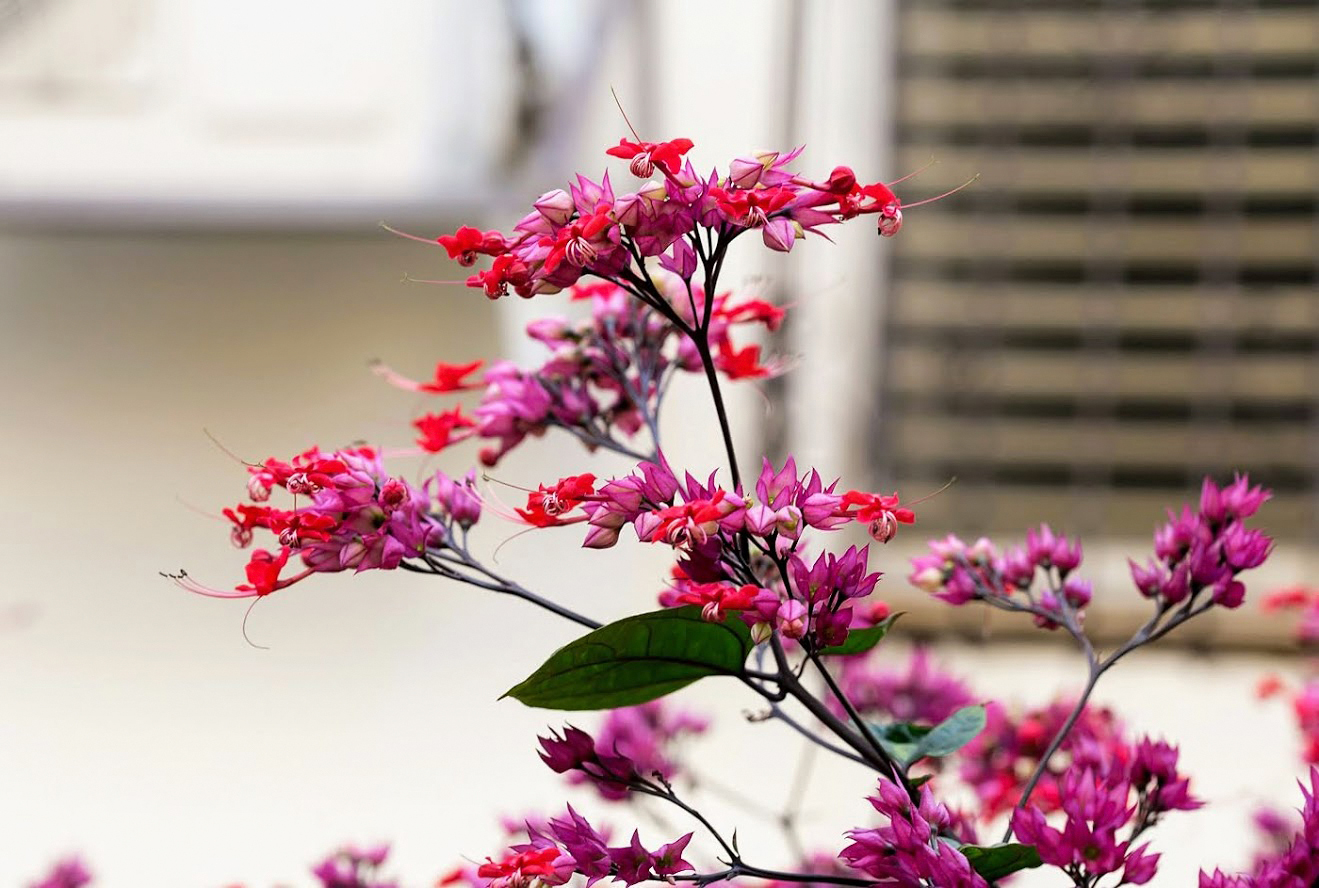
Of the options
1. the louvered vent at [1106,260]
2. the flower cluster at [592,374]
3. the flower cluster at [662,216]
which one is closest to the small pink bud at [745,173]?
the flower cluster at [662,216]

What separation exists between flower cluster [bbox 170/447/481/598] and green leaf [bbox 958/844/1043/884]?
171mm

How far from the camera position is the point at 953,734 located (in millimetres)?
430

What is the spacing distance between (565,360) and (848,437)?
1.72 m

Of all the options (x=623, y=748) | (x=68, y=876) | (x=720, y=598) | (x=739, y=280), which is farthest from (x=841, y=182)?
(x=739, y=280)

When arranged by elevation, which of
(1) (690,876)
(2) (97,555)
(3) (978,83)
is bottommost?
(2) (97,555)

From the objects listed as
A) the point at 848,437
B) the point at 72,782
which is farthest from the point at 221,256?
the point at 848,437

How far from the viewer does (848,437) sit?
2186 mm

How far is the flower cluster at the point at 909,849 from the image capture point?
0.35 m

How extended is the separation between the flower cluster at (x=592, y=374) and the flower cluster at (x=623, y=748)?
10cm

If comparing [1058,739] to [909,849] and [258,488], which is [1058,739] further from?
[258,488]

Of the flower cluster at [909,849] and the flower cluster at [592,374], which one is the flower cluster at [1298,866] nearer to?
the flower cluster at [909,849]

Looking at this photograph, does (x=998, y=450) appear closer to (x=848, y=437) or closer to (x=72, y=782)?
(x=848, y=437)

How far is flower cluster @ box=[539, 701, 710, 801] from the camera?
42 cm

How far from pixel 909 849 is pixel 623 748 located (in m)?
0.32
